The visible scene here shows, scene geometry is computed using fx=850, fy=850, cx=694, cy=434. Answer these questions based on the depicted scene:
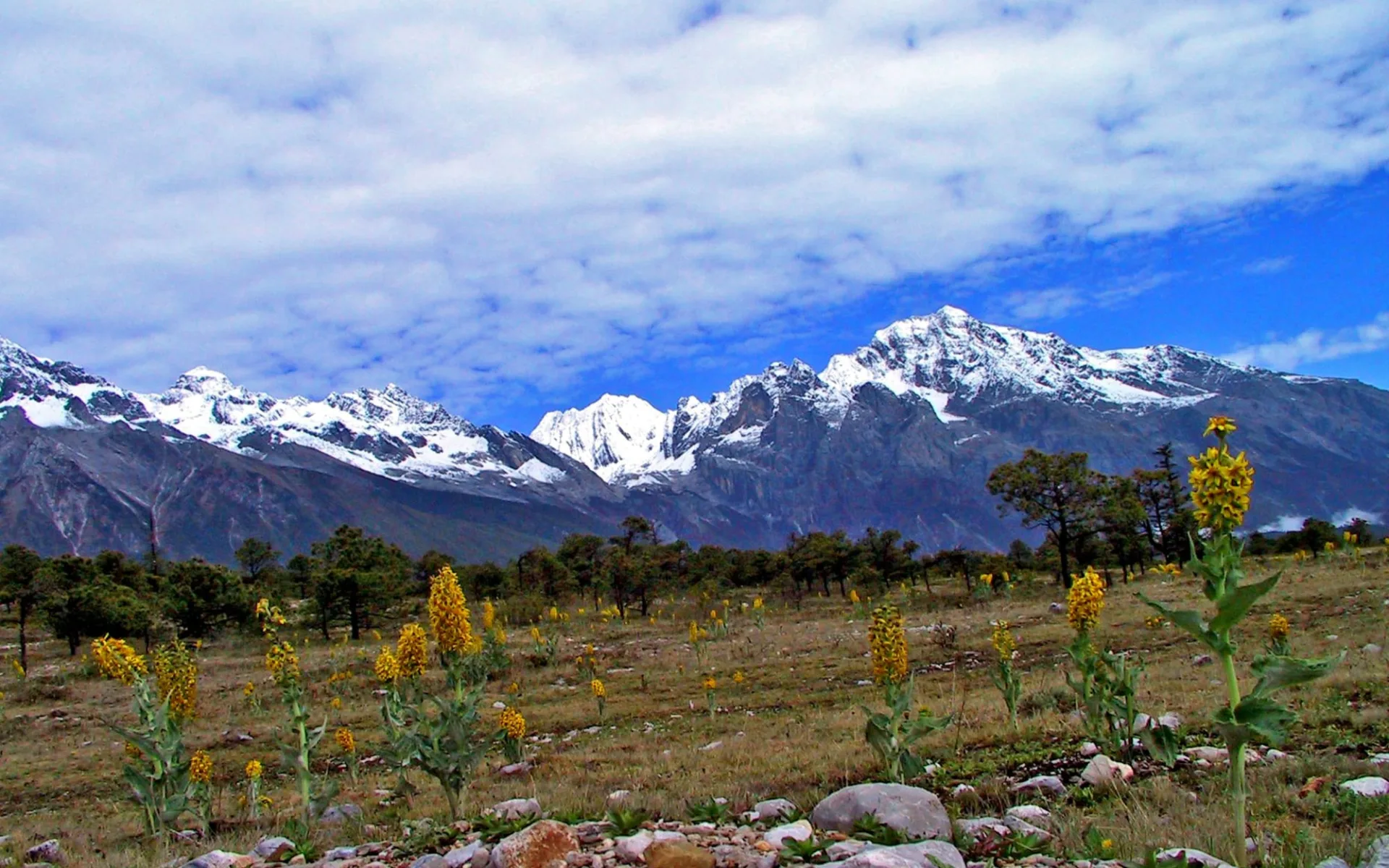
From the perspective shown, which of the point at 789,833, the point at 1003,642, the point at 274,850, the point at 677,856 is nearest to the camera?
the point at 677,856

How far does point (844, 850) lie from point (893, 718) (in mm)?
3423

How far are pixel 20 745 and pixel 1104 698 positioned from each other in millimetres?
23953

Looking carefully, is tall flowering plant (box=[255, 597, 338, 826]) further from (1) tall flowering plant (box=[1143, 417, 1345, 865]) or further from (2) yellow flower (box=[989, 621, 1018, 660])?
(2) yellow flower (box=[989, 621, 1018, 660])

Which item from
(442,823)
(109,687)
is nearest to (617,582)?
(109,687)

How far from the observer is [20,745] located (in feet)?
67.2

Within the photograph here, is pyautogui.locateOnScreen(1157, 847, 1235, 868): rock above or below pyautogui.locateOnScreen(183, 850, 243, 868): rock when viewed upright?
above

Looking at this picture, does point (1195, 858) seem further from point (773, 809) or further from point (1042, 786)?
point (773, 809)

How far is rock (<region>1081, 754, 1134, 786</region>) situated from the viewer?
7.85 meters

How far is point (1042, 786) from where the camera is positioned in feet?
26.5

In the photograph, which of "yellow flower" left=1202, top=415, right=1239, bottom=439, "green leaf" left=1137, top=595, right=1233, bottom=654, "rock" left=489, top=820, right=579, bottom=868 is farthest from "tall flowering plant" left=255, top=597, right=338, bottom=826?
"yellow flower" left=1202, top=415, right=1239, bottom=439

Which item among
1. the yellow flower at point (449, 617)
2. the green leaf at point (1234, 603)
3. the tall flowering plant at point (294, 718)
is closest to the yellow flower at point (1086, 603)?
the green leaf at point (1234, 603)

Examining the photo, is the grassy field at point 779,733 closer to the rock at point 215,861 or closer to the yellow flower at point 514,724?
the yellow flower at point 514,724

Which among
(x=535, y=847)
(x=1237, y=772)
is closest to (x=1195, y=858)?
(x=1237, y=772)

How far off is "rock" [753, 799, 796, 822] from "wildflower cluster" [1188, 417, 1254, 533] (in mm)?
4502
